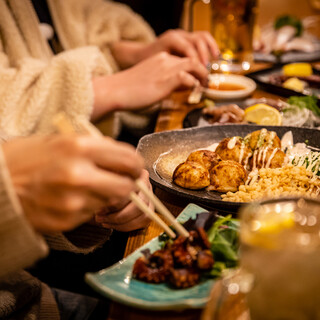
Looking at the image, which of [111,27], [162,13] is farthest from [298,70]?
[162,13]

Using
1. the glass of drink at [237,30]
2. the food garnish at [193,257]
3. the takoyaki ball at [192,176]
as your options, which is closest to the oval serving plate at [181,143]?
the takoyaki ball at [192,176]

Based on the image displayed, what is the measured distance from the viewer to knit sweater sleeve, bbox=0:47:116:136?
1.37 meters

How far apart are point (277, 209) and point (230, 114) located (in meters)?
0.91

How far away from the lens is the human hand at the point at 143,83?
4.92 ft

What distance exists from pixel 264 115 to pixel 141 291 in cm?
96

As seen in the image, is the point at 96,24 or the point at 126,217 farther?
the point at 96,24

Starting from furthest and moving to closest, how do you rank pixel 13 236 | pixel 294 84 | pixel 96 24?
1. pixel 96 24
2. pixel 294 84
3. pixel 13 236

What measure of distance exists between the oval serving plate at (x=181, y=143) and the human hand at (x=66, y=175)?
1.31ft

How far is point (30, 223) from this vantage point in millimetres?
580

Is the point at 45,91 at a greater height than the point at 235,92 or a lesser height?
greater

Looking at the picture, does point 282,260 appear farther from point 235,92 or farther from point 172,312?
point 235,92

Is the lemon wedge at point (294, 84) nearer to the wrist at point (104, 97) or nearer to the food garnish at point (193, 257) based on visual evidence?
the wrist at point (104, 97)

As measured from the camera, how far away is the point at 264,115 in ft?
4.60

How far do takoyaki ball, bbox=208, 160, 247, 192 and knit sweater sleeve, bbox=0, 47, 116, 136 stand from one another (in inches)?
24.7
